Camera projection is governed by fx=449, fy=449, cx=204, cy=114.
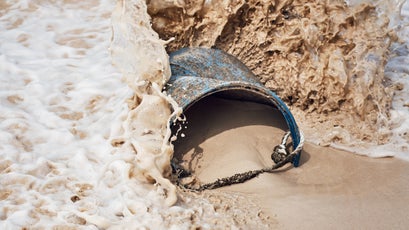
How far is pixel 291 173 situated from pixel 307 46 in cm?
140

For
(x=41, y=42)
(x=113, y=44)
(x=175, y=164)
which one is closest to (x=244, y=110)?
(x=175, y=164)

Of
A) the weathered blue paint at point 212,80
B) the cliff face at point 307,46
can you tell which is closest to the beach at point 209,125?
the cliff face at point 307,46

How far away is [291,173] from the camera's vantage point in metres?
3.36

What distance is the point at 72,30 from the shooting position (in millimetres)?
5633

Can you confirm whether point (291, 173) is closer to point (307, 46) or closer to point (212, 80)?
point (212, 80)

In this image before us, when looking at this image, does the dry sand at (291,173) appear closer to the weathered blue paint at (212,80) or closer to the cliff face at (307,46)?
the weathered blue paint at (212,80)

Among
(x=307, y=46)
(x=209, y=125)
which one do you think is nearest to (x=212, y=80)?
(x=209, y=125)

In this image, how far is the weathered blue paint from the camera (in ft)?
10.5

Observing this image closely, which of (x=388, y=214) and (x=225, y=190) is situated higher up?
(x=388, y=214)

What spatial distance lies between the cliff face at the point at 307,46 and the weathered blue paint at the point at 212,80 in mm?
217

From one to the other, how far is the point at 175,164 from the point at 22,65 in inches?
94.0

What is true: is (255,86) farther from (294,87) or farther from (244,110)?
(294,87)

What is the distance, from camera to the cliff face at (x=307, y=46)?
13.5 ft

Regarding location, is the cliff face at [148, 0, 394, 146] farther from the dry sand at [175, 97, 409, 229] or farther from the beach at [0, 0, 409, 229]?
the dry sand at [175, 97, 409, 229]
